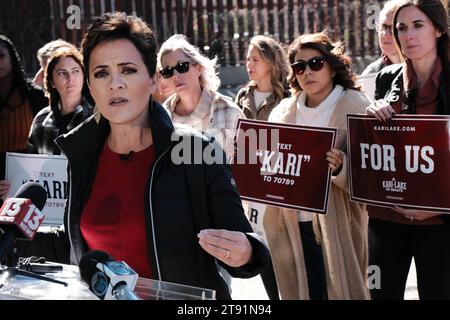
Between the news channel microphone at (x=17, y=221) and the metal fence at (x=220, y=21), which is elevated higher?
the metal fence at (x=220, y=21)

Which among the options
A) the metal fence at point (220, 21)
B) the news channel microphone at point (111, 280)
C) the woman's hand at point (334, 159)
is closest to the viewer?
the news channel microphone at point (111, 280)

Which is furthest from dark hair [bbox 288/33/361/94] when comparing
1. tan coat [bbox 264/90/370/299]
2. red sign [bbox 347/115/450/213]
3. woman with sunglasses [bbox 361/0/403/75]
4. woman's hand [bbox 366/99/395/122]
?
woman with sunglasses [bbox 361/0/403/75]

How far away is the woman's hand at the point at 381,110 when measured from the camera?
514 centimetres

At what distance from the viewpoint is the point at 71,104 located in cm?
666

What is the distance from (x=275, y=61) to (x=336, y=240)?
221 cm

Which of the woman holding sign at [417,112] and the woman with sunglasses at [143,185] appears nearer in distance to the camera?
the woman with sunglasses at [143,185]

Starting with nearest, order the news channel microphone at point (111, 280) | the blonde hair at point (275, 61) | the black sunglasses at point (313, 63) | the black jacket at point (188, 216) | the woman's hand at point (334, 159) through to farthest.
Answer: the news channel microphone at point (111, 280) < the black jacket at point (188, 216) < the woman's hand at point (334, 159) < the black sunglasses at point (313, 63) < the blonde hair at point (275, 61)

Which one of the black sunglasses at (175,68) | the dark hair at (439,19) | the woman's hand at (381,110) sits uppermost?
the dark hair at (439,19)

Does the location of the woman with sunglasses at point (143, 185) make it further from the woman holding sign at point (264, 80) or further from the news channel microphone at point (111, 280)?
the woman holding sign at point (264, 80)

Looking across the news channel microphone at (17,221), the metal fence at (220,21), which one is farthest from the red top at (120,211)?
the metal fence at (220,21)

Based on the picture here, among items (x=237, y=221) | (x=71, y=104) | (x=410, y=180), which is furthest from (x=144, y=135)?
(x=71, y=104)

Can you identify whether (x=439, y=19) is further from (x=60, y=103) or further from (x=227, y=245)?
(x=60, y=103)

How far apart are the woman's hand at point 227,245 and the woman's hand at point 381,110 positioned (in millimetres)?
2306
